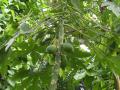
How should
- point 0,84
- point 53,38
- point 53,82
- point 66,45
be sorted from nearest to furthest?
point 53,82 → point 66,45 → point 53,38 → point 0,84

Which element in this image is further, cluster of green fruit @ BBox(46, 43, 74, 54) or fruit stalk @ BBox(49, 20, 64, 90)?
cluster of green fruit @ BBox(46, 43, 74, 54)

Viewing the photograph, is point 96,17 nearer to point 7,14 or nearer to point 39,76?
point 39,76

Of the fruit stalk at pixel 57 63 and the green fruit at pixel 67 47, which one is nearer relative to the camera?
the fruit stalk at pixel 57 63

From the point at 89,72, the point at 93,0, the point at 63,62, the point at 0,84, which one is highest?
the point at 93,0

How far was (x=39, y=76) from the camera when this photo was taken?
4.71 ft

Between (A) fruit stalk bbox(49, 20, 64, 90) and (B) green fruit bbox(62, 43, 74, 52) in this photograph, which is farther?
(B) green fruit bbox(62, 43, 74, 52)

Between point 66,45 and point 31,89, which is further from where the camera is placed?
point 31,89

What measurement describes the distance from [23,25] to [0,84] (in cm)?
130

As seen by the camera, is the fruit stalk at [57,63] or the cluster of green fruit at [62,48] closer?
the fruit stalk at [57,63]

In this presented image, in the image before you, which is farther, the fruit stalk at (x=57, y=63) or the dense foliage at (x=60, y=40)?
the dense foliage at (x=60, y=40)

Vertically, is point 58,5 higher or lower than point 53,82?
higher

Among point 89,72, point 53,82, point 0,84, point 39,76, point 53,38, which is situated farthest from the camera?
point 0,84

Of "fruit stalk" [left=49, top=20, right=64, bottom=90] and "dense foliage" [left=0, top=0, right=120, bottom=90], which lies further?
"dense foliage" [left=0, top=0, right=120, bottom=90]

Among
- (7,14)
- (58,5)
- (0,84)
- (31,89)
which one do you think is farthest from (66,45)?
(7,14)
